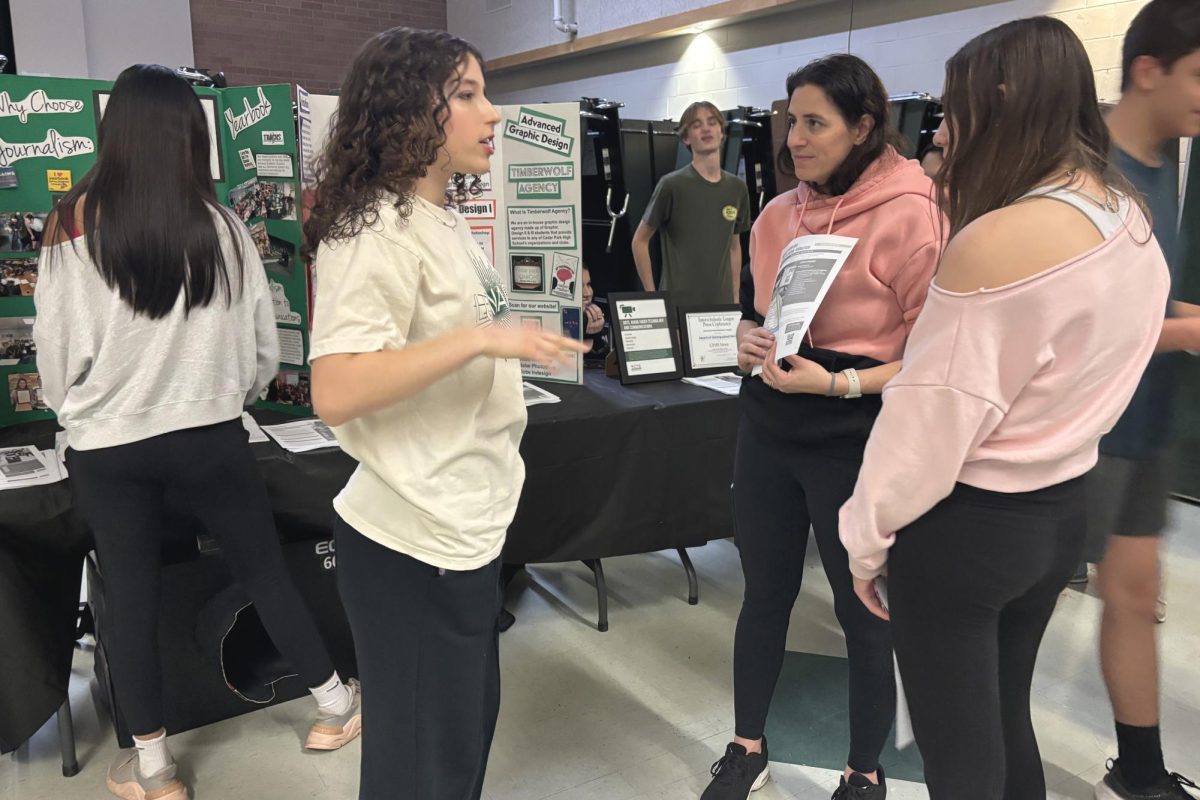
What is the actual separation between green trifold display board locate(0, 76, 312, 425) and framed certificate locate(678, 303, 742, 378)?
3.85 feet

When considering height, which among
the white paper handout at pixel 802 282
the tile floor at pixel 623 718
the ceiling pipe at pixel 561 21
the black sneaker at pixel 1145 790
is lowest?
the tile floor at pixel 623 718

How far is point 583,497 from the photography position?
2355 millimetres

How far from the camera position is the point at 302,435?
2090mm

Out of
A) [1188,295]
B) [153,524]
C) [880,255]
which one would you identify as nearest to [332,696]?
[153,524]

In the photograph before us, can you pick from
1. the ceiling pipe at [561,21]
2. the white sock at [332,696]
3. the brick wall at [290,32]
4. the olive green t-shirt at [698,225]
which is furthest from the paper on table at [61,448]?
the brick wall at [290,32]

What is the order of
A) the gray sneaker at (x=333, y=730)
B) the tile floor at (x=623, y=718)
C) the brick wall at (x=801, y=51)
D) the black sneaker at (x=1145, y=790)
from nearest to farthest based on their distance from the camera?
the black sneaker at (x=1145, y=790)
the tile floor at (x=623, y=718)
the gray sneaker at (x=333, y=730)
the brick wall at (x=801, y=51)

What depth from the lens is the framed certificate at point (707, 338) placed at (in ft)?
8.84

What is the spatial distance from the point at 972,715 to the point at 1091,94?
80cm

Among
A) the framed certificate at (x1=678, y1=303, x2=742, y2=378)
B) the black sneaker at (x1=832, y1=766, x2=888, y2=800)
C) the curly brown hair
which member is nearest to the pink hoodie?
the curly brown hair

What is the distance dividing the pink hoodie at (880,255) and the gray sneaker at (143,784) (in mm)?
1644

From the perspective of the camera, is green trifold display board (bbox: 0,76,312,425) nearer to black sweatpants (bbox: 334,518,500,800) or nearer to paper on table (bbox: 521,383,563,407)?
paper on table (bbox: 521,383,563,407)

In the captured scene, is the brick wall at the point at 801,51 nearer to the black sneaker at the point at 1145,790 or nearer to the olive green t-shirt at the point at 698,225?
the olive green t-shirt at the point at 698,225

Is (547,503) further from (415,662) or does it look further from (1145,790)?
(1145,790)

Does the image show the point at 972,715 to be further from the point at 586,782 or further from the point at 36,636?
the point at 36,636
